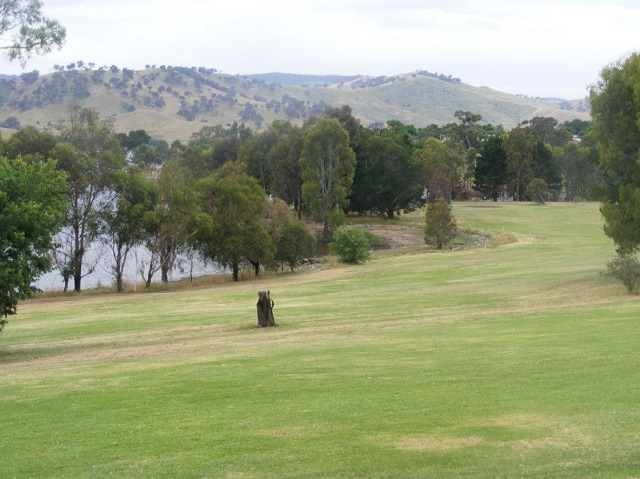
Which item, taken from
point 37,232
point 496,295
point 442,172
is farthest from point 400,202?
point 37,232

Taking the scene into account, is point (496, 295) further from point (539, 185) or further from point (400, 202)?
point (539, 185)

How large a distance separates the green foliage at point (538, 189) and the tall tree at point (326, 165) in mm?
37488

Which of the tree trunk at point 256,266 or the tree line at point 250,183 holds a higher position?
the tree line at point 250,183

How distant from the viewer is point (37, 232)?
29281 millimetres

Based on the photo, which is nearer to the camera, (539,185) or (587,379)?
(587,379)

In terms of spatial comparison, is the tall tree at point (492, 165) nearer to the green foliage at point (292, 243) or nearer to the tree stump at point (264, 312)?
the green foliage at point (292, 243)

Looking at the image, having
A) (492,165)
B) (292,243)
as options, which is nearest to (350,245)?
(292,243)

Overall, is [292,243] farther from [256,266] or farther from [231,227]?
[231,227]

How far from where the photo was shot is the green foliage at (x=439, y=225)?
79.2 m

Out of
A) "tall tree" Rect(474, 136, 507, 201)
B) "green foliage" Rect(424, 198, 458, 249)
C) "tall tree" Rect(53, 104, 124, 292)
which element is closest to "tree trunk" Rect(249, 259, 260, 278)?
"tall tree" Rect(53, 104, 124, 292)

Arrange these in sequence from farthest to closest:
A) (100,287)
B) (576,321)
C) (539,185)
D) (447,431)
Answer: (539,185) → (100,287) → (576,321) → (447,431)

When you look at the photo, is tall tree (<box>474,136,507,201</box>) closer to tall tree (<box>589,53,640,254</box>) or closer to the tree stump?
tall tree (<box>589,53,640,254</box>)

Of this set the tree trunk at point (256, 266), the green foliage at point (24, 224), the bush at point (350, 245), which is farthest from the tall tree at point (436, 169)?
the green foliage at point (24, 224)

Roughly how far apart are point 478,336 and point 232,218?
144 feet
